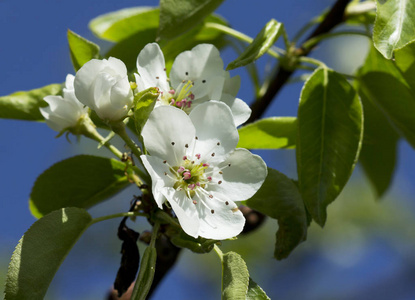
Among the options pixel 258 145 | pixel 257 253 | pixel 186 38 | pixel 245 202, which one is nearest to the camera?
pixel 245 202

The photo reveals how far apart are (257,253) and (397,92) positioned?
8.30 ft

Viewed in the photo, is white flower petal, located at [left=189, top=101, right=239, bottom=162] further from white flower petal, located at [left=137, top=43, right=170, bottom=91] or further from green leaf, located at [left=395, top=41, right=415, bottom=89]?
green leaf, located at [left=395, top=41, right=415, bottom=89]

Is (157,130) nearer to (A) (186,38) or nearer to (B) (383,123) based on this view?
(A) (186,38)

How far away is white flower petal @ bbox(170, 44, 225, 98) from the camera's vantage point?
1390mm

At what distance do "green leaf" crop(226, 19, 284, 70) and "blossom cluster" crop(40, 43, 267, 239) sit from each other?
0.10 meters

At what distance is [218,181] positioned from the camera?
4.13 feet

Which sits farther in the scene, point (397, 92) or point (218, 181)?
point (397, 92)

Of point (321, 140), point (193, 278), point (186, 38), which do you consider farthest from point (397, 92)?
point (193, 278)

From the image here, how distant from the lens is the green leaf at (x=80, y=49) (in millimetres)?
1357

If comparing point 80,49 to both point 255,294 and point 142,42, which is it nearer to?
point 142,42

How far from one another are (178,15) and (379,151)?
88cm

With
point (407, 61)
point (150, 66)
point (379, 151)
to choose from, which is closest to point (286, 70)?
point (379, 151)

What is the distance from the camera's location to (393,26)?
1216 millimetres

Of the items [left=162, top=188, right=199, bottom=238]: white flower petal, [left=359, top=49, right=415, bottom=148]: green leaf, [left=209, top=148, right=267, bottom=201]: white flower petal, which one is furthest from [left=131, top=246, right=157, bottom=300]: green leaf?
[left=359, top=49, right=415, bottom=148]: green leaf
